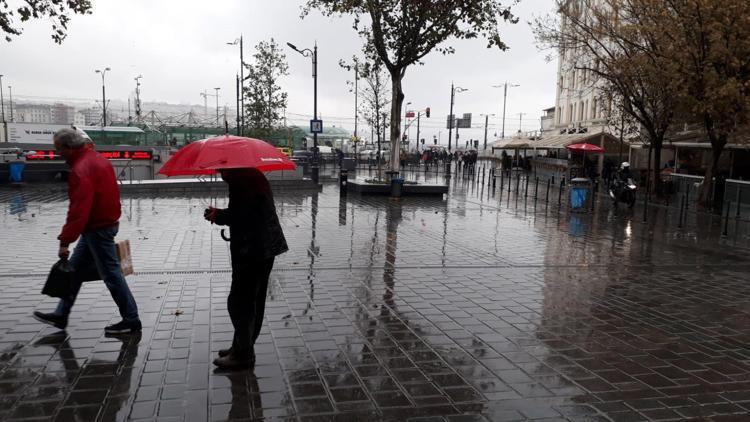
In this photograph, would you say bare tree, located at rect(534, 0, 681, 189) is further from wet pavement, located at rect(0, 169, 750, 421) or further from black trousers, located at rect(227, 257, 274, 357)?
black trousers, located at rect(227, 257, 274, 357)

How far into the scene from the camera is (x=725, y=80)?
1706 cm

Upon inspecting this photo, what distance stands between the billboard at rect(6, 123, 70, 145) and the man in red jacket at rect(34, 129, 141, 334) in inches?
1733

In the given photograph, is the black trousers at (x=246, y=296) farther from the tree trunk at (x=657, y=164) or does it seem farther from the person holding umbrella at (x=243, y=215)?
the tree trunk at (x=657, y=164)

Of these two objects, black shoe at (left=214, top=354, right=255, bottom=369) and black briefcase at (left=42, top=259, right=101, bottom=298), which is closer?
black shoe at (left=214, top=354, right=255, bottom=369)

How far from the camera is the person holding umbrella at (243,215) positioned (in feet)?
14.8

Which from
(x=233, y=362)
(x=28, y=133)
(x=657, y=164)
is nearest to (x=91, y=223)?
(x=233, y=362)

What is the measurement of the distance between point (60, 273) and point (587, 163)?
3219cm

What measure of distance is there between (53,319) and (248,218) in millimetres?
2503

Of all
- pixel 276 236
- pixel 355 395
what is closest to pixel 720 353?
pixel 355 395

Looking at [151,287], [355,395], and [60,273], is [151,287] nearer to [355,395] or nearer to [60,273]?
[60,273]

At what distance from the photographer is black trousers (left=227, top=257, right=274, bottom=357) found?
469cm

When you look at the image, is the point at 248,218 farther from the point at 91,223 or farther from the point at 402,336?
the point at 402,336

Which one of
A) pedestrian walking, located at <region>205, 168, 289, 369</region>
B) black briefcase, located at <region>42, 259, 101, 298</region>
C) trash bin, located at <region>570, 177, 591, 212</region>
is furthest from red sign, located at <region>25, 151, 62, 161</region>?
pedestrian walking, located at <region>205, 168, 289, 369</region>

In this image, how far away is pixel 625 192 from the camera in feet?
64.4
